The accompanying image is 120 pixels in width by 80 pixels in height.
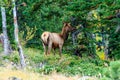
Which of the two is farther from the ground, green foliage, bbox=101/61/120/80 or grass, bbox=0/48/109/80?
green foliage, bbox=101/61/120/80

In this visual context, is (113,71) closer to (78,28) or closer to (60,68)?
(60,68)

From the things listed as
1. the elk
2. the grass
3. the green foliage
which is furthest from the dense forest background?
the green foliage

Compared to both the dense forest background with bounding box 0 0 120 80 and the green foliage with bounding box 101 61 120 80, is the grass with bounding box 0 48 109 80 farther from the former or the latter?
the green foliage with bounding box 101 61 120 80

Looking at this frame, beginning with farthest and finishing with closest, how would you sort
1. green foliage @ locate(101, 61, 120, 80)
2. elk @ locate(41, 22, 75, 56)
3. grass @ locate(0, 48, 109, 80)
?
elk @ locate(41, 22, 75, 56) < grass @ locate(0, 48, 109, 80) < green foliage @ locate(101, 61, 120, 80)

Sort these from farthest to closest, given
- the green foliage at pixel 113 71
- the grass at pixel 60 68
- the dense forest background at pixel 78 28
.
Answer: the dense forest background at pixel 78 28
the grass at pixel 60 68
the green foliage at pixel 113 71

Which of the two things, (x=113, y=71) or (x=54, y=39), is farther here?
(x=54, y=39)

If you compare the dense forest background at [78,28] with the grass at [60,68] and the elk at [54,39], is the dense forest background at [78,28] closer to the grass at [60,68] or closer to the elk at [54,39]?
the grass at [60,68]

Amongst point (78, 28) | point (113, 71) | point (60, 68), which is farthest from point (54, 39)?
point (113, 71)

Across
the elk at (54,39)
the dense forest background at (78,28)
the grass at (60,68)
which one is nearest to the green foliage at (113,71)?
the dense forest background at (78,28)

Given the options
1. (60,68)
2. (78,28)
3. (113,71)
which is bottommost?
(60,68)

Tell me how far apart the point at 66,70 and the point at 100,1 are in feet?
10.3

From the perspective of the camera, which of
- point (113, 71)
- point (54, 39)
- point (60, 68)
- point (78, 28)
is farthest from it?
point (78, 28)

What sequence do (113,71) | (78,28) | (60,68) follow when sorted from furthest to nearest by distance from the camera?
1. (78,28)
2. (60,68)
3. (113,71)

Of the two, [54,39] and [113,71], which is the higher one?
[113,71]
